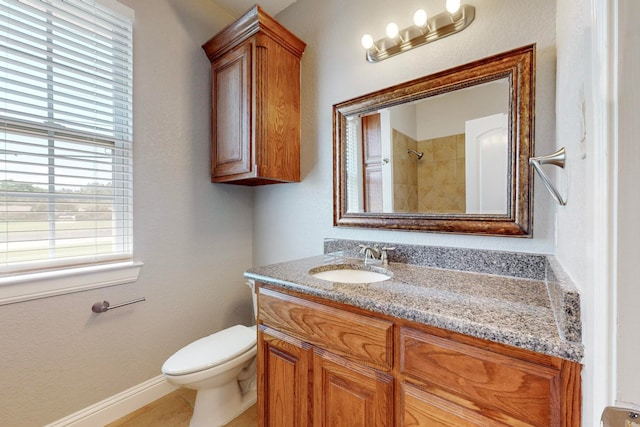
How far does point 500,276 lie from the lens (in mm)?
1136

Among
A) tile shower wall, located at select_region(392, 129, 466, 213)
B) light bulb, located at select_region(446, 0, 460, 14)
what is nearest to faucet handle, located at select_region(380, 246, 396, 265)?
tile shower wall, located at select_region(392, 129, 466, 213)

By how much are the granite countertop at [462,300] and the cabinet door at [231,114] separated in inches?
31.6

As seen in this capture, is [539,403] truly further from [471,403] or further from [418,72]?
[418,72]

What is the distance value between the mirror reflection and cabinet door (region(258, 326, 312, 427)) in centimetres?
83

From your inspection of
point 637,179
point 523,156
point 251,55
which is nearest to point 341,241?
point 523,156

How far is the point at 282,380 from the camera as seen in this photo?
1147 millimetres

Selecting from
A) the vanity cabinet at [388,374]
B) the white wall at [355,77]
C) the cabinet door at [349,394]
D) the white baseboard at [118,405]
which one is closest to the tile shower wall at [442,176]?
the white wall at [355,77]

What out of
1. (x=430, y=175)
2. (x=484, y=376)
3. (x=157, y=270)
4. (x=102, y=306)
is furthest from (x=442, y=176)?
(x=102, y=306)

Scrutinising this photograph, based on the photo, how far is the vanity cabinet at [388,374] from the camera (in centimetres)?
63

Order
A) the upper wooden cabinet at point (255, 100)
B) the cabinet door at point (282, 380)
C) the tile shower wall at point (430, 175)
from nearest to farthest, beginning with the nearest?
1. the cabinet door at point (282, 380)
2. the tile shower wall at point (430, 175)
3. the upper wooden cabinet at point (255, 100)

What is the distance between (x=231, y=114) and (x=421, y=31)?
3.83 ft

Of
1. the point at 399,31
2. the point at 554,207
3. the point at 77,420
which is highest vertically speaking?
the point at 399,31

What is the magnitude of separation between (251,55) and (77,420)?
215 centimetres

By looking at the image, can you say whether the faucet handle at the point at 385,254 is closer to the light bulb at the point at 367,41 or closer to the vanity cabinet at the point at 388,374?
the vanity cabinet at the point at 388,374
